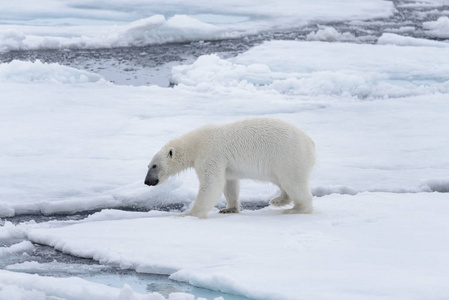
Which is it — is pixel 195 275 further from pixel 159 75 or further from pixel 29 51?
pixel 29 51

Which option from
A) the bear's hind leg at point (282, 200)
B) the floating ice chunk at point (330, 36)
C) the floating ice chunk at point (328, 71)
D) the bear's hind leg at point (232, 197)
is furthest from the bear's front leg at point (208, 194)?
the floating ice chunk at point (330, 36)

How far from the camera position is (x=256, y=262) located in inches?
133

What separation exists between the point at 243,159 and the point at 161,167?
1.89 feet

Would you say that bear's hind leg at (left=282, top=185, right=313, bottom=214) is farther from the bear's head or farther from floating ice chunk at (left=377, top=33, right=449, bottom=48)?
floating ice chunk at (left=377, top=33, right=449, bottom=48)

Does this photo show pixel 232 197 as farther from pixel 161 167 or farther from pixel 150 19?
pixel 150 19

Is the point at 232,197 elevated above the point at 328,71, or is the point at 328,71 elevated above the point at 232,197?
the point at 328,71

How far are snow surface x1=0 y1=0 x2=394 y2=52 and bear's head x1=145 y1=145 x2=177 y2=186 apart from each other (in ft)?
27.3

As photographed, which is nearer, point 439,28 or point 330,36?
point 330,36

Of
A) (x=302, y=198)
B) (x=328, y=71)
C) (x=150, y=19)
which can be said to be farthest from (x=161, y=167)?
(x=150, y=19)

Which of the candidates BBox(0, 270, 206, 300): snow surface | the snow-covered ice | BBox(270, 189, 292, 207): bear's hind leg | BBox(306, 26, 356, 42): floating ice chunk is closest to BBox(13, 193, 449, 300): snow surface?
BBox(270, 189, 292, 207): bear's hind leg

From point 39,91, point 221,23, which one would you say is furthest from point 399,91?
point 221,23

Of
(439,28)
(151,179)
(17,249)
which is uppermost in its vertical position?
(439,28)

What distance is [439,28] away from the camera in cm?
1455

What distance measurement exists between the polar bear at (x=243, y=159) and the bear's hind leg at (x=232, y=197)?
0.03 meters
